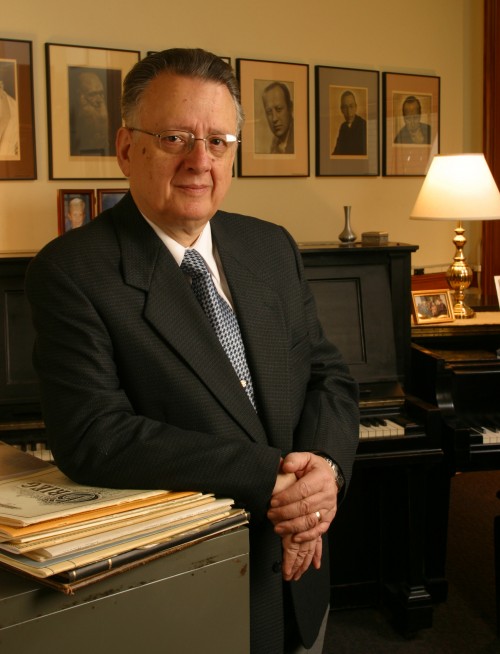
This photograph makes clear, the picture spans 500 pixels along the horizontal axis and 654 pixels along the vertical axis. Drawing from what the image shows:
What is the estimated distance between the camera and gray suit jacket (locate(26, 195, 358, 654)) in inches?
53.0

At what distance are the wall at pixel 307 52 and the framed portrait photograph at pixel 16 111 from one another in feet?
0.19

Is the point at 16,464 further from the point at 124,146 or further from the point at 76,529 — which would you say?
the point at 124,146

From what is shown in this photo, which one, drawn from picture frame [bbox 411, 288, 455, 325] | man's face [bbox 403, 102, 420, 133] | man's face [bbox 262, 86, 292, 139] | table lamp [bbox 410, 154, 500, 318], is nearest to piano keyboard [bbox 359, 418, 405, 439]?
picture frame [bbox 411, 288, 455, 325]

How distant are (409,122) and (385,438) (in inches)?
133

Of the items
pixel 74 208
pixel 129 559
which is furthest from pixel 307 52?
pixel 129 559

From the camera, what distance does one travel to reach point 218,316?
61.1 inches

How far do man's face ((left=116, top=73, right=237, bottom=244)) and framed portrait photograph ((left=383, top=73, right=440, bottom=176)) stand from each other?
4.35 metres

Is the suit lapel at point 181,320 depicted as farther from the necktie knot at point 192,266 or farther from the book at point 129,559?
the book at point 129,559

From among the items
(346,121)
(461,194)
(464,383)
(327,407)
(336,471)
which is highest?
(346,121)

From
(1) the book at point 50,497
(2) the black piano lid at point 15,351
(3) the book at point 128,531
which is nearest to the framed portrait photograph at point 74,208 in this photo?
(2) the black piano lid at point 15,351

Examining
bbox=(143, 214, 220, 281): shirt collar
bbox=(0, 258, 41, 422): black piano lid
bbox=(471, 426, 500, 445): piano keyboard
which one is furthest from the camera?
bbox=(471, 426, 500, 445): piano keyboard

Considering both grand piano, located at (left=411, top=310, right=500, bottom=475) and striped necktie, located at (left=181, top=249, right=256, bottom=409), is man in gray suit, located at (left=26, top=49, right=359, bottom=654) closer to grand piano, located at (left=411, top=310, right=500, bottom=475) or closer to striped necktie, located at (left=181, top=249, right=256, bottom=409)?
striped necktie, located at (left=181, top=249, right=256, bottom=409)

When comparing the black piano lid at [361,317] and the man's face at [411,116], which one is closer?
the black piano lid at [361,317]

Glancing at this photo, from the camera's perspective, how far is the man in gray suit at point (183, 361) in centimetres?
136
